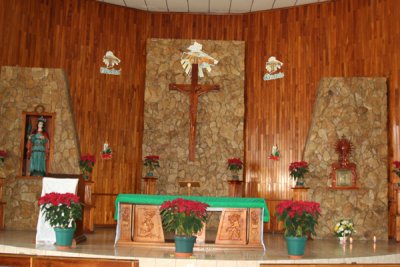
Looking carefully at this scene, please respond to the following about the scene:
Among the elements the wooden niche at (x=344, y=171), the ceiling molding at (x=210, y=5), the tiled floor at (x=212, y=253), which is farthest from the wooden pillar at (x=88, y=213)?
the wooden niche at (x=344, y=171)

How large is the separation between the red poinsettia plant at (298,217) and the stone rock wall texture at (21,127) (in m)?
5.63

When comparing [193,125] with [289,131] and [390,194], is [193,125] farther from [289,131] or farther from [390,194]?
[390,194]

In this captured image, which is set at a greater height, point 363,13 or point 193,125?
point 363,13

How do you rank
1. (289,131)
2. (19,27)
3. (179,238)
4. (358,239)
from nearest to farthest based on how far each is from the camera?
1. (179,238)
2. (358,239)
3. (19,27)
4. (289,131)

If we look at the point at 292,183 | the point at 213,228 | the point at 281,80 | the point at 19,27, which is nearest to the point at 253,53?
the point at 281,80

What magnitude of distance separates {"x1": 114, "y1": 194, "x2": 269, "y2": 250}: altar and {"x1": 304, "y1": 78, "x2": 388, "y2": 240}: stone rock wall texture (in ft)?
10.4

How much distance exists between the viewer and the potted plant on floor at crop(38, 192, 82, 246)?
748 centimetres

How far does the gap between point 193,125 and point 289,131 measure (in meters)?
2.56

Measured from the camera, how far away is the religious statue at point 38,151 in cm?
1102

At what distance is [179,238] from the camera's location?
22.7 ft

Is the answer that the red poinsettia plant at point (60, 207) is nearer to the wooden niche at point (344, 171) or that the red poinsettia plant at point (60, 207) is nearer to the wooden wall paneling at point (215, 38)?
the wooden wall paneling at point (215, 38)

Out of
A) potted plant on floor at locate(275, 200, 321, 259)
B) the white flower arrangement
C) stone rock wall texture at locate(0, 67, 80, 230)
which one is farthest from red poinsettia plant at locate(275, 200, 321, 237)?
stone rock wall texture at locate(0, 67, 80, 230)

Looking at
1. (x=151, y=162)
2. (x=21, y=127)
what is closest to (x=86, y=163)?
(x=21, y=127)

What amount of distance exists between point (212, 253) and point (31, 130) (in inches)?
231
